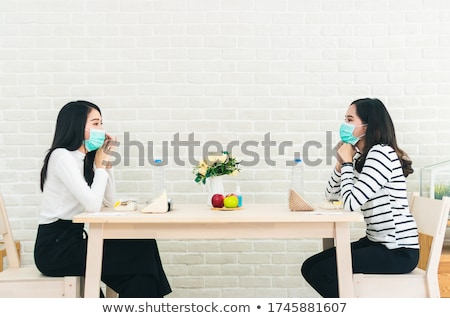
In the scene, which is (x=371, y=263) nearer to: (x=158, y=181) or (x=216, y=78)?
(x=158, y=181)

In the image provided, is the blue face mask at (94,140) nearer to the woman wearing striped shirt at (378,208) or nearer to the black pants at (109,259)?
the black pants at (109,259)

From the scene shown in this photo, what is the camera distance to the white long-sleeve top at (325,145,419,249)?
86.7 inches

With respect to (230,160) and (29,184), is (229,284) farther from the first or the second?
(29,184)

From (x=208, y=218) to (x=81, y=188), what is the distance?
0.54 m

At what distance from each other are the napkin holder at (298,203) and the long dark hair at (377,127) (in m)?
0.41

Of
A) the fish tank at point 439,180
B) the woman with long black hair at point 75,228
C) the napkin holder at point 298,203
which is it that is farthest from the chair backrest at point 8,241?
the fish tank at point 439,180

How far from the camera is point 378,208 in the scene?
227 cm

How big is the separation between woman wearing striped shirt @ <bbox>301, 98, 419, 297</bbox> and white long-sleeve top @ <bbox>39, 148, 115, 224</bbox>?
947 mm

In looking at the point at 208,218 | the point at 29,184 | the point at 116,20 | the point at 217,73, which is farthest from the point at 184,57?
the point at 208,218

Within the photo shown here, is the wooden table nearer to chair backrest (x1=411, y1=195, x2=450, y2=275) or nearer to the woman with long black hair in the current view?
Answer: the woman with long black hair

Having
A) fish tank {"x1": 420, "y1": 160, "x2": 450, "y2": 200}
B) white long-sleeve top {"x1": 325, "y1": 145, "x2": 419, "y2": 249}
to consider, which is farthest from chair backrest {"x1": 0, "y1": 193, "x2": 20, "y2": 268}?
fish tank {"x1": 420, "y1": 160, "x2": 450, "y2": 200}

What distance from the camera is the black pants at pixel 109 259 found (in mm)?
2213

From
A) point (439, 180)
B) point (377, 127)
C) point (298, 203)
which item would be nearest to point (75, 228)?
point (298, 203)
